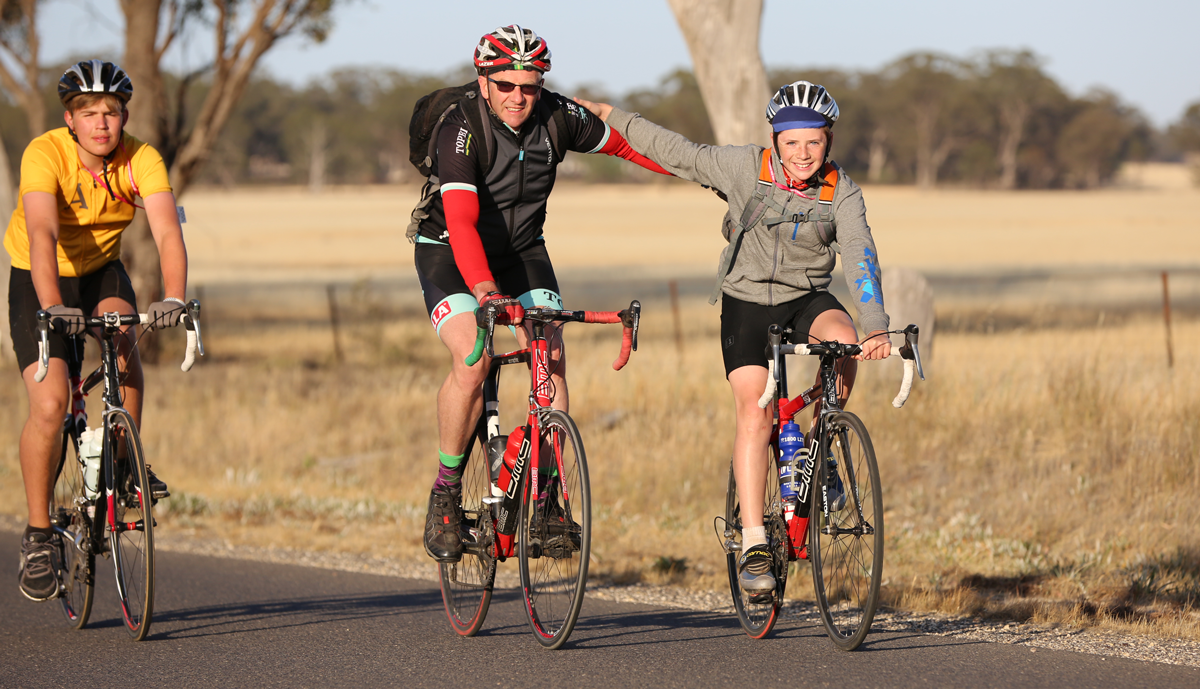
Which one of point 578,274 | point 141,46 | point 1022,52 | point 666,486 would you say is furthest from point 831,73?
point 666,486

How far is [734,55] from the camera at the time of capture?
36.1ft

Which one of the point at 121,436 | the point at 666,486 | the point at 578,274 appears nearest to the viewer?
the point at 121,436

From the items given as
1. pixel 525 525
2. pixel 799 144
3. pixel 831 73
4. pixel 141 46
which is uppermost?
pixel 831 73

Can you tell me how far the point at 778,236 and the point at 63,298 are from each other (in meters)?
3.27

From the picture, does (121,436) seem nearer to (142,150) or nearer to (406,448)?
(142,150)

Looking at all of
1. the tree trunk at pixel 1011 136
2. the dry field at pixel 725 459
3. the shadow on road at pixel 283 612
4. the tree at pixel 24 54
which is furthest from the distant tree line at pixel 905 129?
the shadow on road at pixel 283 612

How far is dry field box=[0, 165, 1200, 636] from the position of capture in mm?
7199

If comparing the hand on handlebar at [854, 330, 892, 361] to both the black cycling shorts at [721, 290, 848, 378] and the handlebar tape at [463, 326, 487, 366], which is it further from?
the handlebar tape at [463, 326, 487, 366]

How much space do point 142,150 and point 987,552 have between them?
5.00 meters

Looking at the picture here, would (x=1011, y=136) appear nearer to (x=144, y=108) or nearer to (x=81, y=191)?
(x=144, y=108)

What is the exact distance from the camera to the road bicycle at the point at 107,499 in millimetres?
5527

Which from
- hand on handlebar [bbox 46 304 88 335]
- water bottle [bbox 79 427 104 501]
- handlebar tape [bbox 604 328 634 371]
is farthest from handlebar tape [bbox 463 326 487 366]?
water bottle [bbox 79 427 104 501]

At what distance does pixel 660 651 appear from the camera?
5391mm

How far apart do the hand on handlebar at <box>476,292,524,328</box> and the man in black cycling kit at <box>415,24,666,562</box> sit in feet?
0.04
